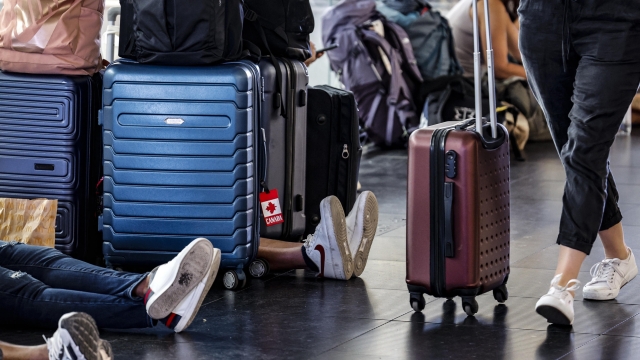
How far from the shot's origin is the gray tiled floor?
8.52 ft

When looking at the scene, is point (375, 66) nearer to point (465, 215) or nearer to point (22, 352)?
point (465, 215)

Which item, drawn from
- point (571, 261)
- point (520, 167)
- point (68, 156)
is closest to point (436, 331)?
point (571, 261)

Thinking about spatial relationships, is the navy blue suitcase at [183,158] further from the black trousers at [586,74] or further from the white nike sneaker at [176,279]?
the black trousers at [586,74]

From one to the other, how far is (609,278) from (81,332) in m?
1.66

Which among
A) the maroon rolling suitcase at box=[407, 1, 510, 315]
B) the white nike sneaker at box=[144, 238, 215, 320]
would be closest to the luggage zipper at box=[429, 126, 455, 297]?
the maroon rolling suitcase at box=[407, 1, 510, 315]

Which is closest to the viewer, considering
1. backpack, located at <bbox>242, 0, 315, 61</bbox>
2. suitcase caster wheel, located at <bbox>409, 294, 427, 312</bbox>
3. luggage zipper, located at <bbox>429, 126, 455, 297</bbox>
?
luggage zipper, located at <bbox>429, 126, 455, 297</bbox>

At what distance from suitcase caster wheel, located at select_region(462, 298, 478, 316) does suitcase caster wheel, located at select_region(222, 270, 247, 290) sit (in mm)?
763

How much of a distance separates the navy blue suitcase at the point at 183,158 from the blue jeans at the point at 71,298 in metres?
0.53

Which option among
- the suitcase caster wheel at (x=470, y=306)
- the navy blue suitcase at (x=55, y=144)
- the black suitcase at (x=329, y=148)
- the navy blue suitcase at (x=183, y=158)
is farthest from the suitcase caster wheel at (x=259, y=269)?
the suitcase caster wheel at (x=470, y=306)

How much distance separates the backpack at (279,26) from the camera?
11.8 feet

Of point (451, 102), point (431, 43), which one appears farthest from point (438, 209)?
point (431, 43)

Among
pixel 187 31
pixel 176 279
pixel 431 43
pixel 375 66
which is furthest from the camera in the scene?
pixel 431 43

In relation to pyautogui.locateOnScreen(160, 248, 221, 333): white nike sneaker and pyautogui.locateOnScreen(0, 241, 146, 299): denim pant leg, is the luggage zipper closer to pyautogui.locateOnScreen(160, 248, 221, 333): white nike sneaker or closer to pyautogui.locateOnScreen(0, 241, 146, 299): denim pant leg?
pyautogui.locateOnScreen(160, 248, 221, 333): white nike sneaker

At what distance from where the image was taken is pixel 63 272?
279 cm
